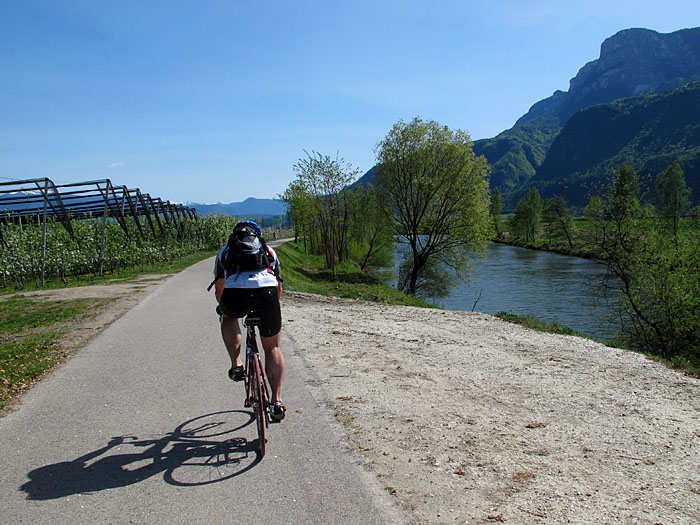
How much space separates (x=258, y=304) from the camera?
4.20 meters

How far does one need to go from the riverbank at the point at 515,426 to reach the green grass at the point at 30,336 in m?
3.82

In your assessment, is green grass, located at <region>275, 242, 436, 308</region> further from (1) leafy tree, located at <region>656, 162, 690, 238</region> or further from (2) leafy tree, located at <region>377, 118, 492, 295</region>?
(1) leafy tree, located at <region>656, 162, 690, 238</region>

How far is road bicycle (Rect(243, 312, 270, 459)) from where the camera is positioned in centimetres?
398

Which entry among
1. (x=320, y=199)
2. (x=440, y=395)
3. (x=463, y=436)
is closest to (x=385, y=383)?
(x=440, y=395)

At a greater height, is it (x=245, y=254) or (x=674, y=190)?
(x=674, y=190)

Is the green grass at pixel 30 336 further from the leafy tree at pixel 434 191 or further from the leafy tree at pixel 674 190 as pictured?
the leafy tree at pixel 674 190

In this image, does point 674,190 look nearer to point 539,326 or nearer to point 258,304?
point 539,326

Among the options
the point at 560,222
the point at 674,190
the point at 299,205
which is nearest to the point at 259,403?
the point at 299,205

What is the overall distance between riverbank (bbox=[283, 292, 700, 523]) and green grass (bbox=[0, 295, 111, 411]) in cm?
382

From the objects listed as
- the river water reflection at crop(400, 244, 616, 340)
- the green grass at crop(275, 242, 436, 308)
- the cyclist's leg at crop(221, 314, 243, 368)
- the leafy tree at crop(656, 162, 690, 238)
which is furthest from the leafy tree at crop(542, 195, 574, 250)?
the cyclist's leg at crop(221, 314, 243, 368)

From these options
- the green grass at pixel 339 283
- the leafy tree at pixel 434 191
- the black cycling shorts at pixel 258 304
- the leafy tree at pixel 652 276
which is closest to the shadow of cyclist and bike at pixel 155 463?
the black cycling shorts at pixel 258 304

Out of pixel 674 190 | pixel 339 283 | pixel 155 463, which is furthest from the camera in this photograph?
pixel 674 190

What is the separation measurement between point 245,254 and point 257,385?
3.89 ft

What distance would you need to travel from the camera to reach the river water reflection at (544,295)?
20.8 meters
